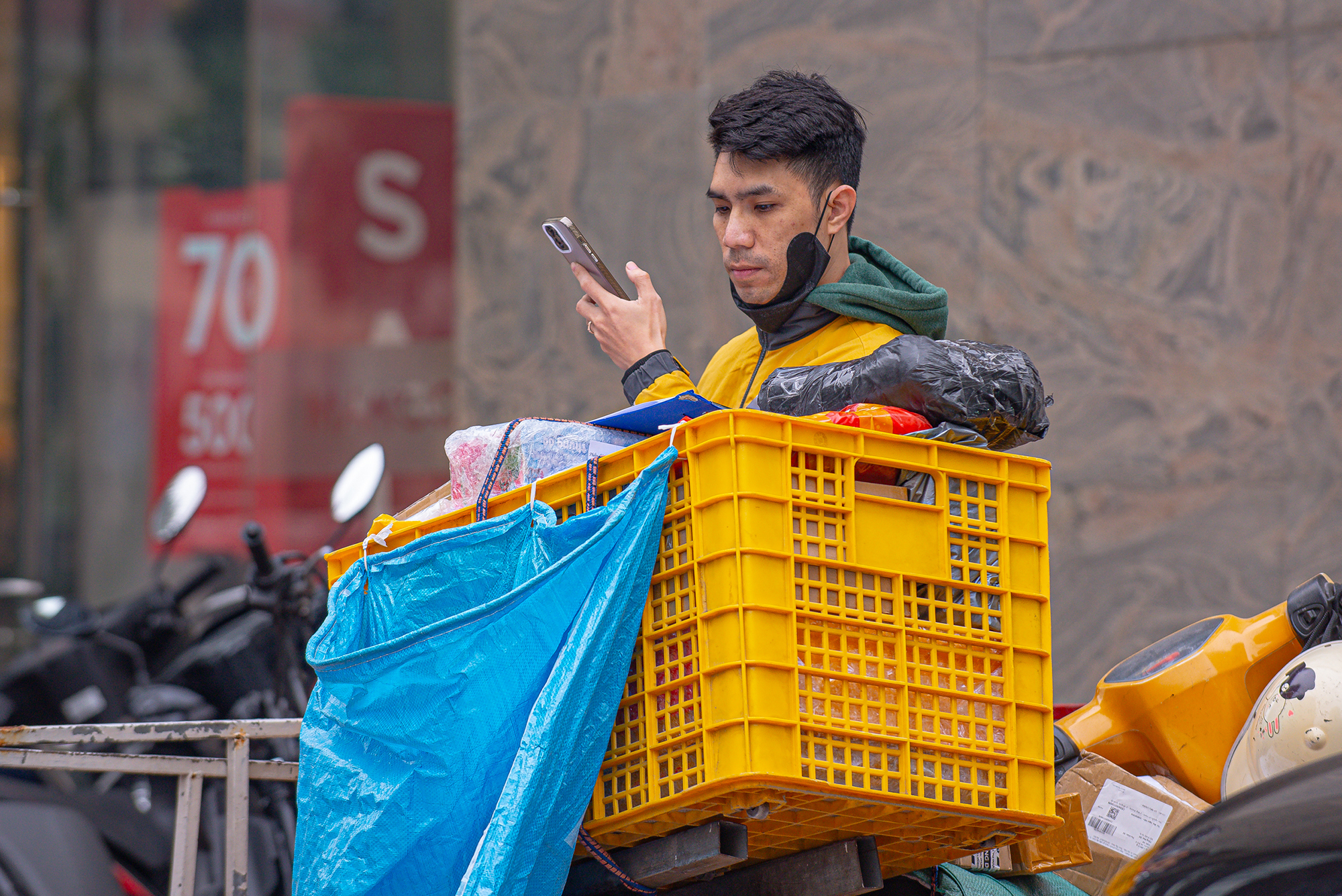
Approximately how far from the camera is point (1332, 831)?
183 cm

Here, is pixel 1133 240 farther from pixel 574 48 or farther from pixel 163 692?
pixel 163 692

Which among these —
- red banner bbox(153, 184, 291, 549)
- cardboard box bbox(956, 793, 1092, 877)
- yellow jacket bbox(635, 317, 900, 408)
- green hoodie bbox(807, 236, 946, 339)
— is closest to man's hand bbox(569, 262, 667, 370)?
yellow jacket bbox(635, 317, 900, 408)

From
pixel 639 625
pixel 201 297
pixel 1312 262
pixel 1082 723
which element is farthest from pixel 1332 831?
pixel 201 297

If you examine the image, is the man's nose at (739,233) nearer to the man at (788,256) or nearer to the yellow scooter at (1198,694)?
the man at (788,256)

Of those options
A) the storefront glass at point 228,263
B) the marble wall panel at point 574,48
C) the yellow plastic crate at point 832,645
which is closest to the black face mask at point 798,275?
the yellow plastic crate at point 832,645

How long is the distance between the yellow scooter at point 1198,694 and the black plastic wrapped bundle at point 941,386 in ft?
2.83

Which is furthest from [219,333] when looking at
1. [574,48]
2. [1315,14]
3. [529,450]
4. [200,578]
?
[529,450]

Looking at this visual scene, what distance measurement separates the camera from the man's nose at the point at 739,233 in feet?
9.28

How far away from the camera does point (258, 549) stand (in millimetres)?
3713

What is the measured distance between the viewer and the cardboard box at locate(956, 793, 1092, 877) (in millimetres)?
2820

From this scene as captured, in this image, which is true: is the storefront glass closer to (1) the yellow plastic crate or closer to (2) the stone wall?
(2) the stone wall

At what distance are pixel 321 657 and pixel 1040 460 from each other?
1247 mm

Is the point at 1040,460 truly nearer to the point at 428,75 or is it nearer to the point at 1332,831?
the point at 1332,831

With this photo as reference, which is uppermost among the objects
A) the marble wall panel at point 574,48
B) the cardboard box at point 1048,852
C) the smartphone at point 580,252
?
the marble wall panel at point 574,48
